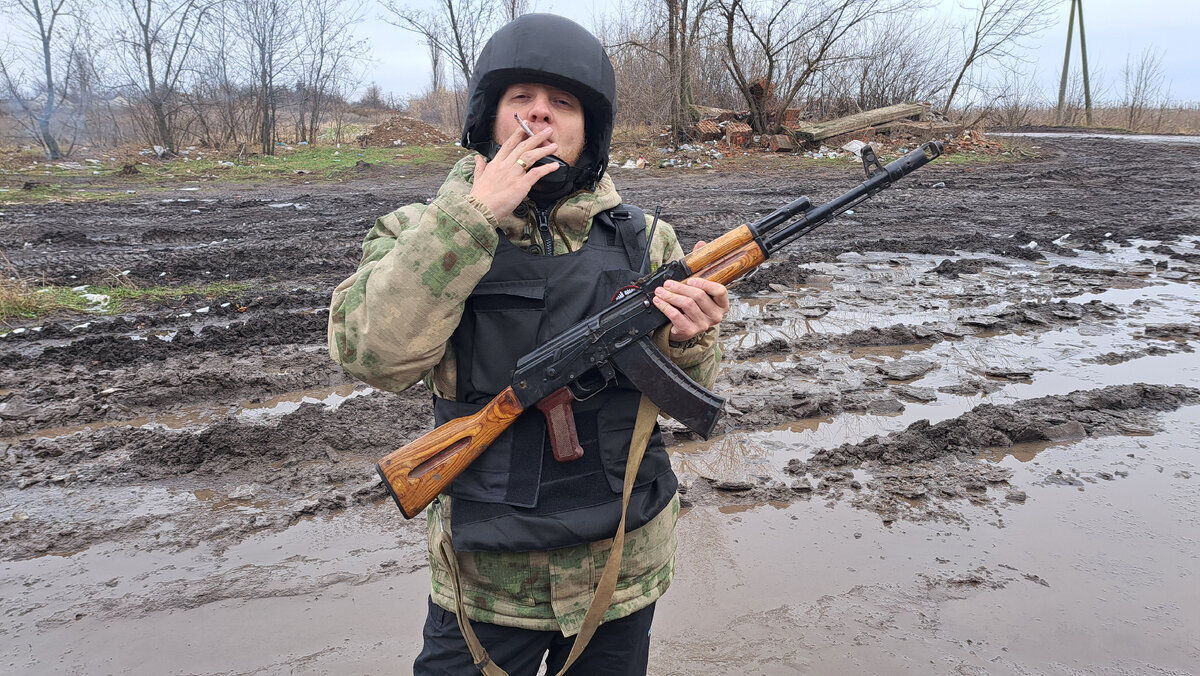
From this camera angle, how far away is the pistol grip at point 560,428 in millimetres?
1669

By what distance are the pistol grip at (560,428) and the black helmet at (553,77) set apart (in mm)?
473

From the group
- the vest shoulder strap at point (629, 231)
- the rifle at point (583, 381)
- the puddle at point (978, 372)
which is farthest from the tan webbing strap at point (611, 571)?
the puddle at point (978, 372)

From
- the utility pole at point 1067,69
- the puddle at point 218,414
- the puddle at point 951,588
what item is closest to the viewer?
the puddle at point 951,588

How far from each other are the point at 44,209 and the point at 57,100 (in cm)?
1337

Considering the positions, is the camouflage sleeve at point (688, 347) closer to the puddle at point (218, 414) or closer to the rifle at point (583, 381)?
the rifle at point (583, 381)

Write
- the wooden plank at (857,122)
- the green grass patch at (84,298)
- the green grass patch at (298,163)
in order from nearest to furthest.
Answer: the green grass patch at (84,298)
the green grass patch at (298,163)
the wooden plank at (857,122)

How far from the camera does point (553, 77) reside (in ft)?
5.50

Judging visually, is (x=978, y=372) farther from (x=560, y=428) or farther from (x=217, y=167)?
(x=217, y=167)

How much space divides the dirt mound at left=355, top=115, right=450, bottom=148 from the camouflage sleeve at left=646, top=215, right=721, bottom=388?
2315cm

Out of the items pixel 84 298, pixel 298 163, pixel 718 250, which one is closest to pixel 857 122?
pixel 298 163

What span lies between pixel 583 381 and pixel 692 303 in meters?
0.33

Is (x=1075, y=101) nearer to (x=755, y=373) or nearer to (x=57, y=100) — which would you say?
(x=755, y=373)

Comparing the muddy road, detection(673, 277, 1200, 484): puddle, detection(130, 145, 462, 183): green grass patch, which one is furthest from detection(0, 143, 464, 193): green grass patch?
detection(673, 277, 1200, 484): puddle

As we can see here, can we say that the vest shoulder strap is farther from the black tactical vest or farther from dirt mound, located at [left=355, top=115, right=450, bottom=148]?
dirt mound, located at [left=355, top=115, right=450, bottom=148]
